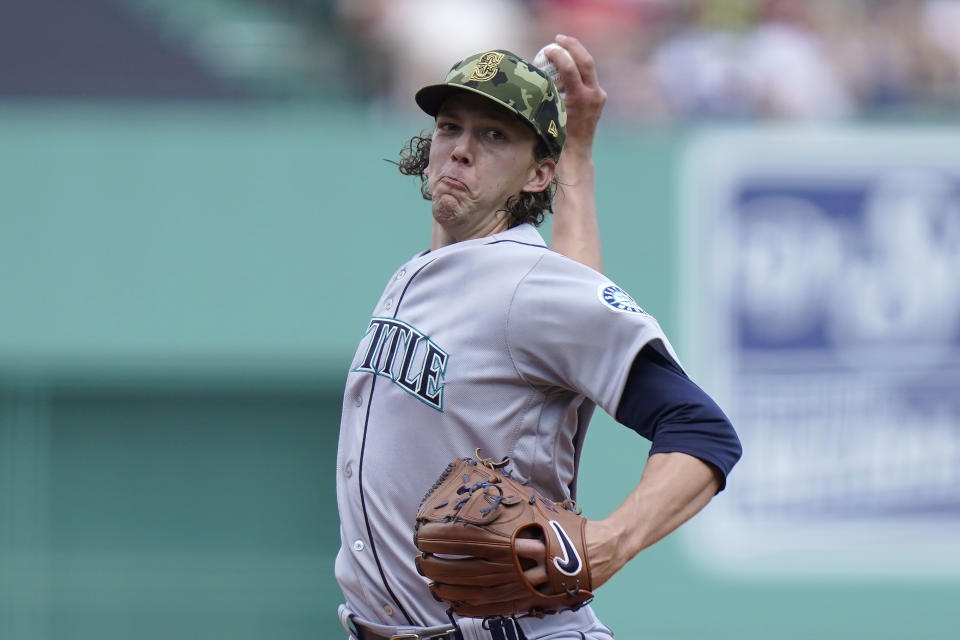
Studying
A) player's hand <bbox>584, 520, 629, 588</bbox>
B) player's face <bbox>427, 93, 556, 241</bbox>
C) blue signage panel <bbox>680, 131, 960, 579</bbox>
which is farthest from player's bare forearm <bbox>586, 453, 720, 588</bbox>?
blue signage panel <bbox>680, 131, 960, 579</bbox>

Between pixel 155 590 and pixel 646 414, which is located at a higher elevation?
pixel 646 414

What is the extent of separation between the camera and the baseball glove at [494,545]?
2182mm

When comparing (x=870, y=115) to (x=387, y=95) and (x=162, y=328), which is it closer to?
(x=387, y=95)

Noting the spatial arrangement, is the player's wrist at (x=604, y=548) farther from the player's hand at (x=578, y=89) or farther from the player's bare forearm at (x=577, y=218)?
the player's hand at (x=578, y=89)

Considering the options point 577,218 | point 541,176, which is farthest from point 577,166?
point 541,176

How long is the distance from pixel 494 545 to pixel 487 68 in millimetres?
912

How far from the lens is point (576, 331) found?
2.42 metres

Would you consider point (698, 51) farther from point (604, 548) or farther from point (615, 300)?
point (604, 548)

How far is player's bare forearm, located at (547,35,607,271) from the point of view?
3.09 metres

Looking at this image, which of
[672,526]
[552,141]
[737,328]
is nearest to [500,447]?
[672,526]

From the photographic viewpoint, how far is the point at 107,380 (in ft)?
23.9

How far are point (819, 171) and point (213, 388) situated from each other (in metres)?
3.24

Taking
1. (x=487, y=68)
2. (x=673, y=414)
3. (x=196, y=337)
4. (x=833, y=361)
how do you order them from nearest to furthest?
(x=673, y=414), (x=487, y=68), (x=833, y=361), (x=196, y=337)

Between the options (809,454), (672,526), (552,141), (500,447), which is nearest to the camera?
(672,526)
